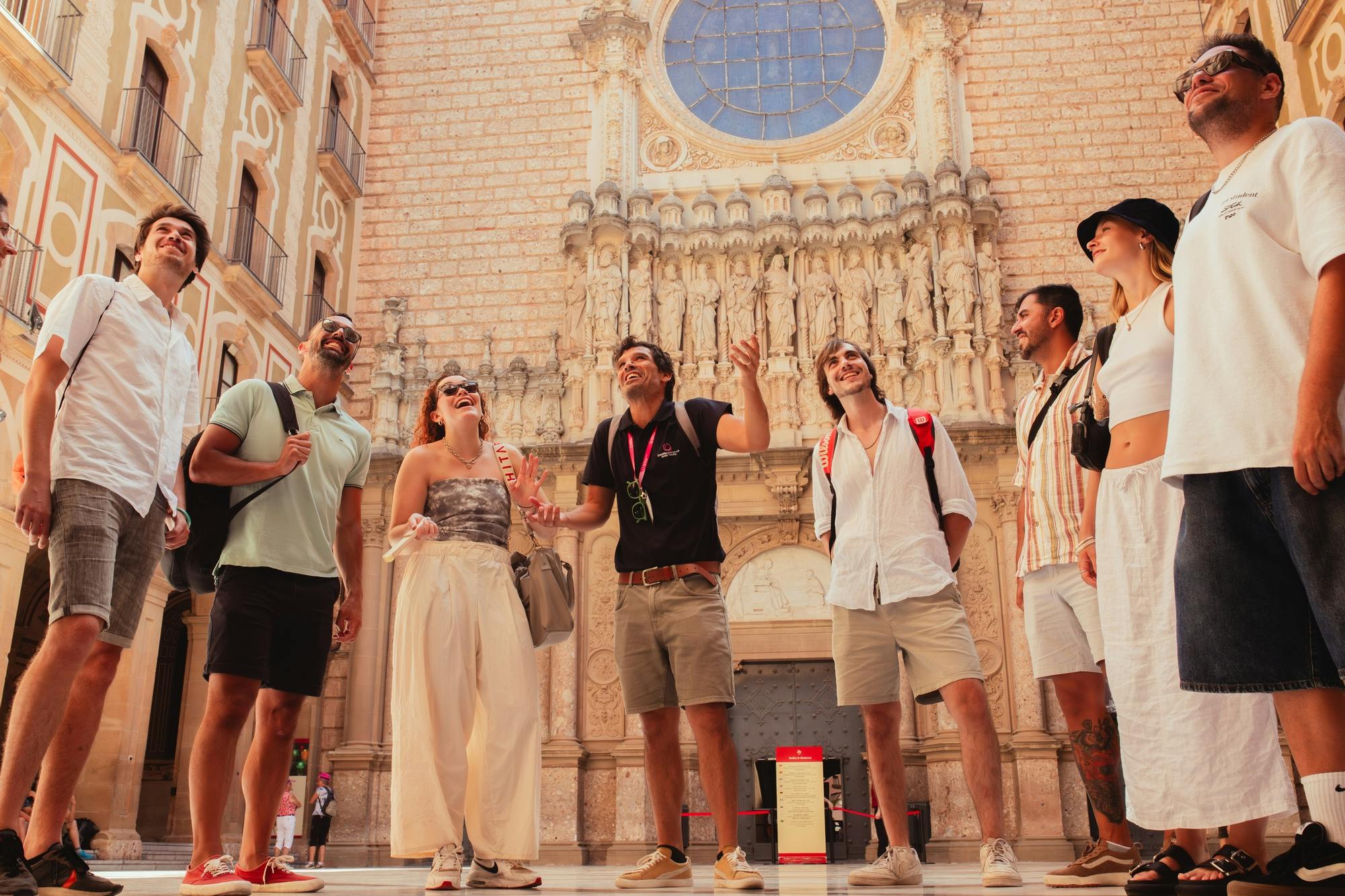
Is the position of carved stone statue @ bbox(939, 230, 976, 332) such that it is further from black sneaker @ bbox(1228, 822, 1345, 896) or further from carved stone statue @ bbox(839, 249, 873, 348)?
black sneaker @ bbox(1228, 822, 1345, 896)

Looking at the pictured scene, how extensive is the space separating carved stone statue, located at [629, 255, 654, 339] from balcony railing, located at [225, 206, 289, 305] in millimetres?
4246

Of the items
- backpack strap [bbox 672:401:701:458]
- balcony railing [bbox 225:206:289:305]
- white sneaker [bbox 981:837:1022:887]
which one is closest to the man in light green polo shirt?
backpack strap [bbox 672:401:701:458]

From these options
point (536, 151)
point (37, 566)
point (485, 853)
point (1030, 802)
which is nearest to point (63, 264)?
point (37, 566)

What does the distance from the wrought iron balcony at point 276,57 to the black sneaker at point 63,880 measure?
1204cm

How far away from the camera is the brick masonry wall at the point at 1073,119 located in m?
14.0

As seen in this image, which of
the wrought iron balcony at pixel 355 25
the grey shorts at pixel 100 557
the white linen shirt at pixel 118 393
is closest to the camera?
the grey shorts at pixel 100 557

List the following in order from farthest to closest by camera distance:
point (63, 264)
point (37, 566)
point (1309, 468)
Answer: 1. point (37, 566)
2. point (63, 264)
3. point (1309, 468)

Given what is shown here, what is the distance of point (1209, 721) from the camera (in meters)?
2.99

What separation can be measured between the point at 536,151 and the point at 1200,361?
1336cm

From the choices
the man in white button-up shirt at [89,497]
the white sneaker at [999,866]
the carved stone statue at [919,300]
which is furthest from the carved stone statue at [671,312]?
the white sneaker at [999,866]

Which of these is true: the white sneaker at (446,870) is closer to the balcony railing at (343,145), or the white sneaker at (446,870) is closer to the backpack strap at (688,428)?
the backpack strap at (688,428)

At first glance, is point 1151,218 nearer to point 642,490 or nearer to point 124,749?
point 642,490

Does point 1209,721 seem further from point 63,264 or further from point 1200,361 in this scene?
point 63,264

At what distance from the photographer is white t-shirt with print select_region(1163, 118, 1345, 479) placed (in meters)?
2.54
